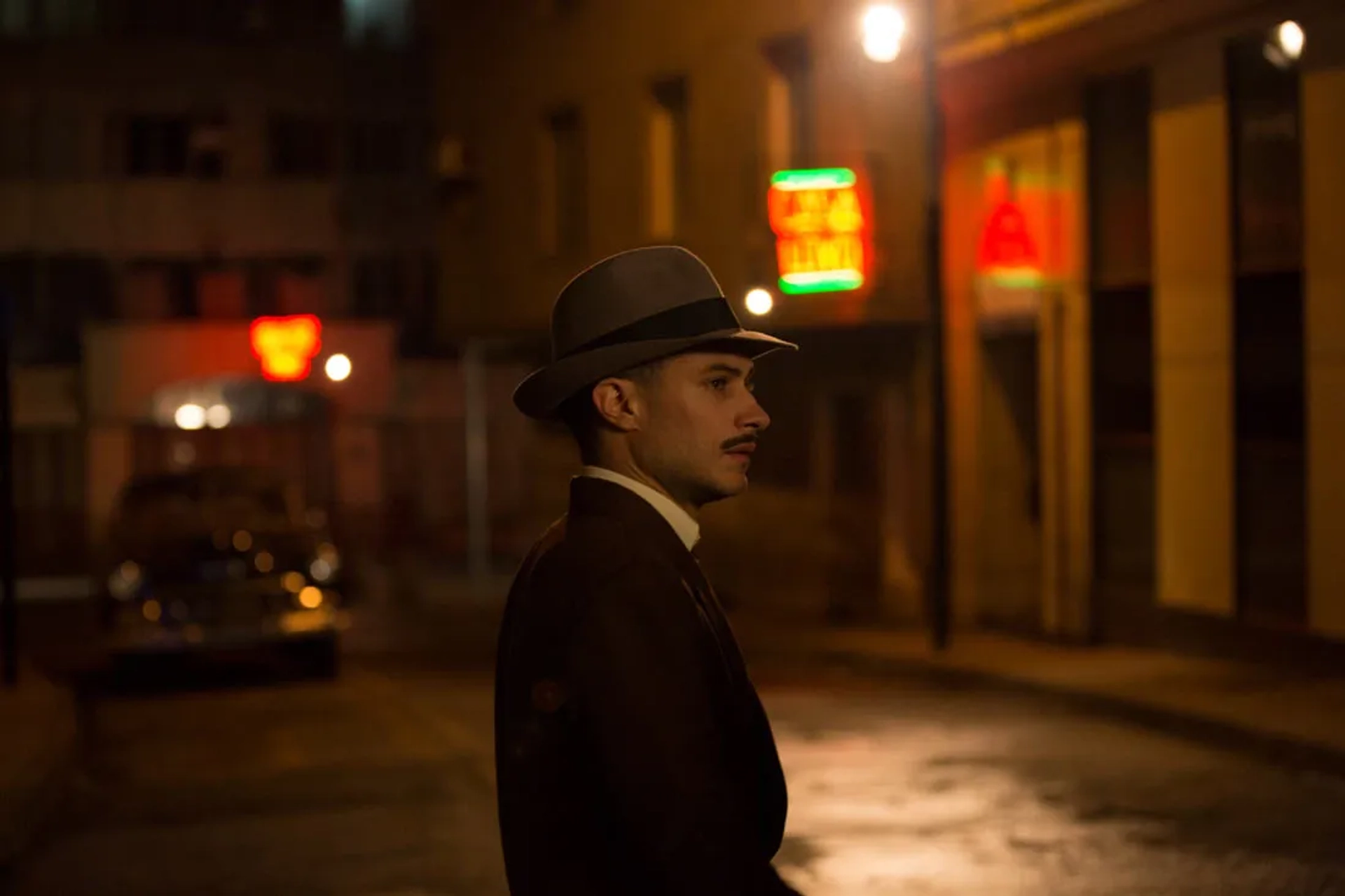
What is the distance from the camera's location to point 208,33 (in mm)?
43250

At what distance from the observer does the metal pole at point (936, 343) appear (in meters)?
17.1

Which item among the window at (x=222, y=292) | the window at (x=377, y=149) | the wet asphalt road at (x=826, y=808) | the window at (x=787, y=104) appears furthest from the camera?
the window at (x=377, y=149)

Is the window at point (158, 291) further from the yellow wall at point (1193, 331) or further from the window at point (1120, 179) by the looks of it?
the yellow wall at point (1193, 331)

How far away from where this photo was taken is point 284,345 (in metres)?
40.6

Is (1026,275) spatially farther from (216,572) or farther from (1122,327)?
(216,572)

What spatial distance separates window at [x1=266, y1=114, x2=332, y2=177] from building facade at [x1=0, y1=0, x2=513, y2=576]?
1.8 inches

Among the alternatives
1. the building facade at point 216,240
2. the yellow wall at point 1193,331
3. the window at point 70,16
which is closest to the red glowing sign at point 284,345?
the building facade at point 216,240

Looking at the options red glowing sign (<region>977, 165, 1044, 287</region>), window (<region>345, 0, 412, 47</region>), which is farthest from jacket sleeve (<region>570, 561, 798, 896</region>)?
window (<region>345, 0, 412, 47</region>)

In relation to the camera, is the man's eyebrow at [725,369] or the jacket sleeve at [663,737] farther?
the man's eyebrow at [725,369]

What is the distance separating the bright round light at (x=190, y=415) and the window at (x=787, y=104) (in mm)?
18923

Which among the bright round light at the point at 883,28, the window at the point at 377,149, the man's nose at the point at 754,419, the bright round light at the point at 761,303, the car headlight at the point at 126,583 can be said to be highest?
the window at the point at 377,149

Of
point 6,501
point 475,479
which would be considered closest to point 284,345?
point 475,479

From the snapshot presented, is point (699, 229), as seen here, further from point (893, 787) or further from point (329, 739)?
point (893, 787)

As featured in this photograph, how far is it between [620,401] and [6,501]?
13735 millimetres
